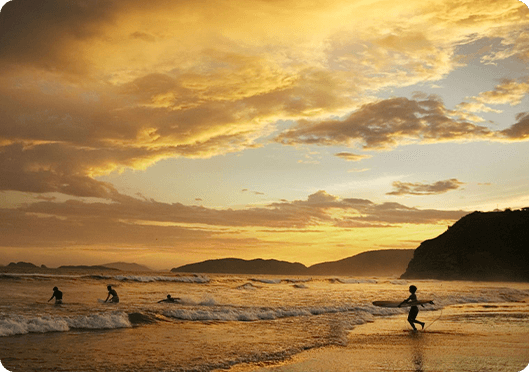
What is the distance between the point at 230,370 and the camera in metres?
10.9

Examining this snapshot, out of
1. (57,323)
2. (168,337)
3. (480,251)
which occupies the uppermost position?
(480,251)

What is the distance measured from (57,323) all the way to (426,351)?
1433cm

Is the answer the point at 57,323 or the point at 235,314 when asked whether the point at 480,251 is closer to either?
the point at 235,314

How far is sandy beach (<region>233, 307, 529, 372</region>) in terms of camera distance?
11031 millimetres

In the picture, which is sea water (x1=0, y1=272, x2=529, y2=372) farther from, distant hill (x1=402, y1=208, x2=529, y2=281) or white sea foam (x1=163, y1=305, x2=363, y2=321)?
distant hill (x1=402, y1=208, x2=529, y2=281)

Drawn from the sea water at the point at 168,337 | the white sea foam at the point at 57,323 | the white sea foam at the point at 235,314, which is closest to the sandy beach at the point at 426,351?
the sea water at the point at 168,337

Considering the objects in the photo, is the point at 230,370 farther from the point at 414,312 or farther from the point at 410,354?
the point at 414,312

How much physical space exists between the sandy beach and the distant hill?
352ft

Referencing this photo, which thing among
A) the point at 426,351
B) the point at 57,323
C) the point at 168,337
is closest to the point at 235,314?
the point at 168,337

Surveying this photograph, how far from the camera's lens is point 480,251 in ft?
400

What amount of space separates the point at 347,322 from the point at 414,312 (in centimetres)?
388

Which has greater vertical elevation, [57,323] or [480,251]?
[480,251]

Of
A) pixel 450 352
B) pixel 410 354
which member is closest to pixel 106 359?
pixel 410 354

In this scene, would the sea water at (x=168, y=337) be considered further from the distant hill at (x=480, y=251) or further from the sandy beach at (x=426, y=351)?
the distant hill at (x=480, y=251)
